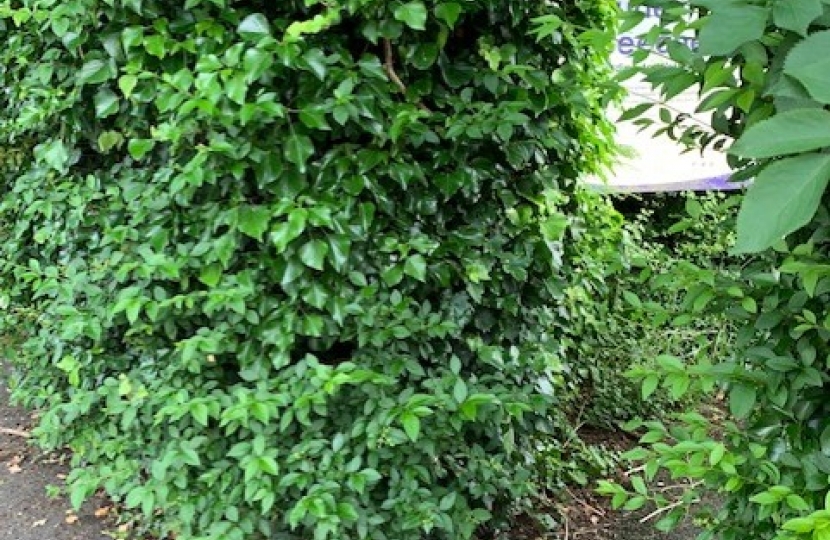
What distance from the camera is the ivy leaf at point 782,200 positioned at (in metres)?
0.99

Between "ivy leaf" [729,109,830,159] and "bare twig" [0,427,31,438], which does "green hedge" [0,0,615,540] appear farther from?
"ivy leaf" [729,109,830,159]

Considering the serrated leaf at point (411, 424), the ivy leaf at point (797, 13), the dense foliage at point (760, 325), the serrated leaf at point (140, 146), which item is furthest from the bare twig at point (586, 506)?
the ivy leaf at point (797, 13)

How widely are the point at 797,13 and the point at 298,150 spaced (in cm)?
151

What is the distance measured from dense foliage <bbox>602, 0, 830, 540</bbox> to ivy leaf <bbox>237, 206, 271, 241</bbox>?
3.96 feet

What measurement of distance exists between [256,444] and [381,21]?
4.39 ft

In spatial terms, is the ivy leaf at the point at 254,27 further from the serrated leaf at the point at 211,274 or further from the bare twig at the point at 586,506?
the bare twig at the point at 586,506

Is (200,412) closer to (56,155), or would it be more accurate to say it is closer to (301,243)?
(301,243)

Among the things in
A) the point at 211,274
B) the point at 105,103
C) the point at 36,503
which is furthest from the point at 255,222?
the point at 36,503

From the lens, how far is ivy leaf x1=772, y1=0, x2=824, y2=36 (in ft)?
4.10

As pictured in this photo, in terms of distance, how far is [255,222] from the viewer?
2459 millimetres

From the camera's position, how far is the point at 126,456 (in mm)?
2979

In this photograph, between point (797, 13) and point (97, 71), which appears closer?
point (797, 13)

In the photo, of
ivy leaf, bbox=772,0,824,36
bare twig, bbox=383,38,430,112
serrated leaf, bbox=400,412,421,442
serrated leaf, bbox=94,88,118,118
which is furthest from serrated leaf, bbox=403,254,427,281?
ivy leaf, bbox=772,0,824,36

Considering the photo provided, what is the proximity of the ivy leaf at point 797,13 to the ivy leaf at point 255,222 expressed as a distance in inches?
61.5
